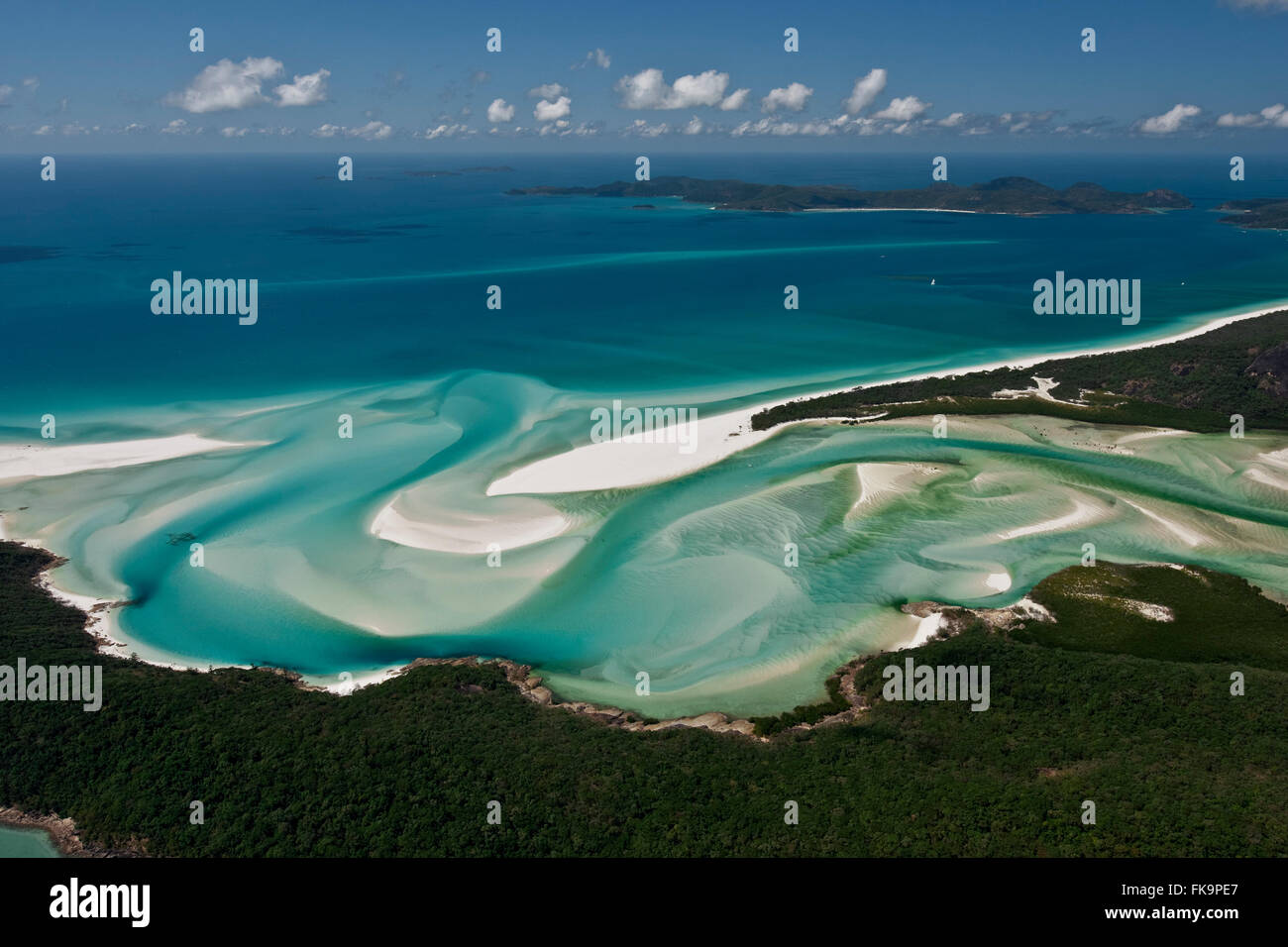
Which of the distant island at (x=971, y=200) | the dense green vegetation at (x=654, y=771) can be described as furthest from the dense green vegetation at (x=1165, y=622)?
the distant island at (x=971, y=200)

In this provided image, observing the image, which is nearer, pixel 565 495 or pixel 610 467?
pixel 565 495

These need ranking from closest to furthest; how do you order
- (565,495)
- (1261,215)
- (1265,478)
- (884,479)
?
(1265,478)
(884,479)
(565,495)
(1261,215)

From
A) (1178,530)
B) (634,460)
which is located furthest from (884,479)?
(634,460)

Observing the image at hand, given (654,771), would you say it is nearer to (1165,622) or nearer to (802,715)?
(802,715)

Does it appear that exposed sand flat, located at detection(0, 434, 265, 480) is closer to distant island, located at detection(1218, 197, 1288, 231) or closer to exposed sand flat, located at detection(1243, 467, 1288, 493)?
exposed sand flat, located at detection(1243, 467, 1288, 493)

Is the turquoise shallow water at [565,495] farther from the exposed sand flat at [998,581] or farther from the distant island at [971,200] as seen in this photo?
the distant island at [971,200]

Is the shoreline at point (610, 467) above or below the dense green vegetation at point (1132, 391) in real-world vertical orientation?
below
